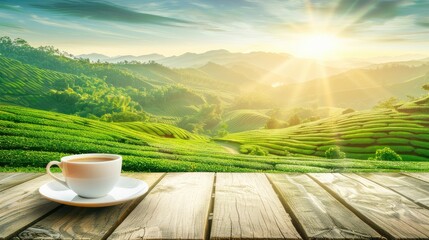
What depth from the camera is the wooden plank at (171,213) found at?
1158mm

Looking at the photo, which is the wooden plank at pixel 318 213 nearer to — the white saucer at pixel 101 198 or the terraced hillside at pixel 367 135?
the white saucer at pixel 101 198

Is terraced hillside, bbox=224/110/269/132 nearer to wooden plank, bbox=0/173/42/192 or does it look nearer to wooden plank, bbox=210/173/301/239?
wooden plank, bbox=0/173/42/192

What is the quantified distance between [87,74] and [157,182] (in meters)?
50.8

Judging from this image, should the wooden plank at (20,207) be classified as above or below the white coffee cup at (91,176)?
below

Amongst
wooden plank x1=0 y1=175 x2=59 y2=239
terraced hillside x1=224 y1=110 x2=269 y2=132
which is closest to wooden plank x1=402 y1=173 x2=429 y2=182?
wooden plank x1=0 y1=175 x2=59 y2=239

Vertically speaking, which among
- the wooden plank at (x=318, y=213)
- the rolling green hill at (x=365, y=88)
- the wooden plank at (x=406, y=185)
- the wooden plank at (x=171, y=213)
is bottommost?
the wooden plank at (x=171, y=213)

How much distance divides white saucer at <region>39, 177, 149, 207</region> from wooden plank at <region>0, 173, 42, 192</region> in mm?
304

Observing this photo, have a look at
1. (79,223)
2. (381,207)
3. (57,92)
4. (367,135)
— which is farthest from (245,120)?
(79,223)

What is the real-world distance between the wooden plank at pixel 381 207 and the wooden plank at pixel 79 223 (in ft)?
2.59

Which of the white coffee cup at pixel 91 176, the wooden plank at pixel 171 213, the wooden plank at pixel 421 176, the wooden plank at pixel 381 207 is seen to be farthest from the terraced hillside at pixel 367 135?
the white coffee cup at pixel 91 176

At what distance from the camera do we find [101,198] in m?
1.45

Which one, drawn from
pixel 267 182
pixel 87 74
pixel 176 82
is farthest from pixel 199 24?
pixel 176 82

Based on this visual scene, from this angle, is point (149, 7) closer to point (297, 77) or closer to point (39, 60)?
point (39, 60)

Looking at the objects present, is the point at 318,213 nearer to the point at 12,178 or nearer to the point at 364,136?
the point at 12,178
